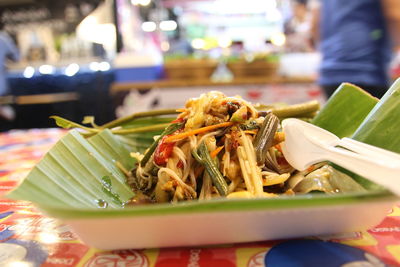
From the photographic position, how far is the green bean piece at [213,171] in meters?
0.90

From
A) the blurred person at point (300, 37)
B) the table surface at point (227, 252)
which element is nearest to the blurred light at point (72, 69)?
the blurred person at point (300, 37)

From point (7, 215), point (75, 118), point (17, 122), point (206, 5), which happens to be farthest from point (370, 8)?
point (17, 122)

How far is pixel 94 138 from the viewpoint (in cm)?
123

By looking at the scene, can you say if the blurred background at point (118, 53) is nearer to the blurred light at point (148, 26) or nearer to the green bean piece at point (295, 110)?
the blurred light at point (148, 26)

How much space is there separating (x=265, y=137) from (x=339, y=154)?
0.29 m

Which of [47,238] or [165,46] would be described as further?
[165,46]

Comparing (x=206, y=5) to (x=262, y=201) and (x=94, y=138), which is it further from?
(x=262, y=201)

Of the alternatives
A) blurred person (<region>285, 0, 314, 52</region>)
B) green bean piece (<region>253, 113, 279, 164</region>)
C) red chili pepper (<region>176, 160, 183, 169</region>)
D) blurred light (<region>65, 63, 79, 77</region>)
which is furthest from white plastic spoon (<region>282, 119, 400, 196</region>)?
blurred light (<region>65, 63, 79, 77</region>)

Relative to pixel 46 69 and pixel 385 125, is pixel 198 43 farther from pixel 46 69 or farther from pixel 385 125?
pixel 385 125

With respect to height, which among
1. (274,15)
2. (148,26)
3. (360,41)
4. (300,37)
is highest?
(274,15)

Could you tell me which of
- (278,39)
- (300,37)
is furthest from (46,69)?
(278,39)

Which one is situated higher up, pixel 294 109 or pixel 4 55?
pixel 4 55

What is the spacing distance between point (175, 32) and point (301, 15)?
3240mm

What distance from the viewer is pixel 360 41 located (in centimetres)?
257
